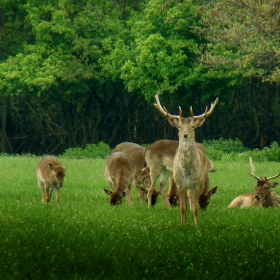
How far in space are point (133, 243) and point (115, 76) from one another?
32.4 meters

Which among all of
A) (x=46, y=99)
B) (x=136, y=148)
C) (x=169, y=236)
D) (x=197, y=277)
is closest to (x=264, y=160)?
(x=136, y=148)

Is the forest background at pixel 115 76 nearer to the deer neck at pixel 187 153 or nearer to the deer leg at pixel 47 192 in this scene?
the deer leg at pixel 47 192

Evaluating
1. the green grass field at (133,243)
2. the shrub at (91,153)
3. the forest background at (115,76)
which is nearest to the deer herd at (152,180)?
the green grass field at (133,243)

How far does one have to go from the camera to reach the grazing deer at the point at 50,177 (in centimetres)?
1592

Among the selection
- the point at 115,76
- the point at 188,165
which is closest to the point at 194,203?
the point at 188,165

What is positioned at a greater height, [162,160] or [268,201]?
[162,160]

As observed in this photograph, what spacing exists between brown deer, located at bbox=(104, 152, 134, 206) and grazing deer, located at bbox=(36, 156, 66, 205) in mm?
910

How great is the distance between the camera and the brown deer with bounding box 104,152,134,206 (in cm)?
1545

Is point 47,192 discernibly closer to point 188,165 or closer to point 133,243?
point 188,165

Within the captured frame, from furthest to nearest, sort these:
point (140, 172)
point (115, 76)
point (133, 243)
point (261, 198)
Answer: point (115, 76), point (140, 172), point (261, 198), point (133, 243)

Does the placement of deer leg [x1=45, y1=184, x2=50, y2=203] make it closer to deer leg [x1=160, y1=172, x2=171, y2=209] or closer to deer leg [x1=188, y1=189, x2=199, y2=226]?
deer leg [x1=160, y1=172, x2=171, y2=209]

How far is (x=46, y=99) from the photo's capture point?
46812 millimetres

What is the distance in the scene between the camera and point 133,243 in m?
10.4

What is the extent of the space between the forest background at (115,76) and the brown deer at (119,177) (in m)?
18.3
